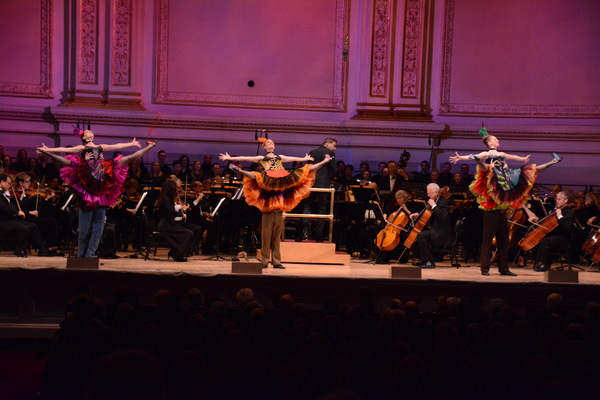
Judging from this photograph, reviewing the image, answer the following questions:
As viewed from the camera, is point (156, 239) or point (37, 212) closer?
point (156, 239)

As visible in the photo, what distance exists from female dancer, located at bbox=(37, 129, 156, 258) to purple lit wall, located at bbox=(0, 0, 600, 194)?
17.2ft

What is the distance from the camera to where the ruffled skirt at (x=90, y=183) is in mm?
8219

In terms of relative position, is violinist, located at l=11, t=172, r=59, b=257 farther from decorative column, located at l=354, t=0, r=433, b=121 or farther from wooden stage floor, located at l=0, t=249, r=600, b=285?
decorative column, located at l=354, t=0, r=433, b=121

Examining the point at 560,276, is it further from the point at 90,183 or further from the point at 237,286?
the point at 90,183

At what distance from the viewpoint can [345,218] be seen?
10.2m

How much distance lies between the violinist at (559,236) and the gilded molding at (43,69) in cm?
1001

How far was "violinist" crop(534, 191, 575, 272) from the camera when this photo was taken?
30.8 ft

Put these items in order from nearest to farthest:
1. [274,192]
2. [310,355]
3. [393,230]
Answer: [310,355] < [274,192] < [393,230]

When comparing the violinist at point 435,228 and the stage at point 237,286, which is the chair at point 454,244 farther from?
the stage at point 237,286

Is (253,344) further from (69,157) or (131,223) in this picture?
(131,223)

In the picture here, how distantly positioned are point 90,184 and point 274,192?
2.23m

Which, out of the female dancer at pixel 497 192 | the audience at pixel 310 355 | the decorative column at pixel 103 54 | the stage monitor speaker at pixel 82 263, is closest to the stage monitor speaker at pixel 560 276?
the female dancer at pixel 497 192

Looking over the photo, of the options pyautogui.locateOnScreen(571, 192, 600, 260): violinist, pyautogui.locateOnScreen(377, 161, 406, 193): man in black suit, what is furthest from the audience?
pyautogui.locateOnScreen(377, 161, 406, 193): man in black suit

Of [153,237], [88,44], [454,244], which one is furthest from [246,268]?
[88,44]
